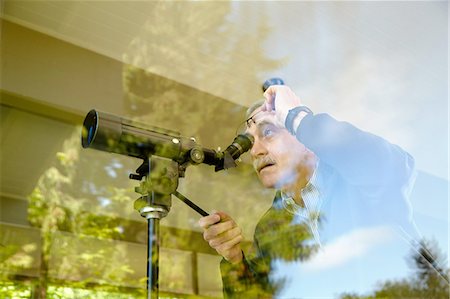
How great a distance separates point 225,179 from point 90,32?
1.95ft

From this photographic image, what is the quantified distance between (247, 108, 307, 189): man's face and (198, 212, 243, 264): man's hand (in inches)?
4.6

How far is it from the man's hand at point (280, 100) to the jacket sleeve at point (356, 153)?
39 mm

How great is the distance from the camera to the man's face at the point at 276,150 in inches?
37.8

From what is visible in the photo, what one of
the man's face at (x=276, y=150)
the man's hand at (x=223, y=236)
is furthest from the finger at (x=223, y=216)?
the man's face at (x=276, y=150)

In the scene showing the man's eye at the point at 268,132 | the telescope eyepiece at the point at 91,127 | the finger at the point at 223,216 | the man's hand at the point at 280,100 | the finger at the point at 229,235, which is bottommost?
the finger at the point at 229,235

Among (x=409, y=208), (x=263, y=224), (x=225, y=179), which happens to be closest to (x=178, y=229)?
(x=225, y=179)

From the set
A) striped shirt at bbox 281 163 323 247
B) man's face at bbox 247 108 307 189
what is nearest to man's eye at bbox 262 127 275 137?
man's face at bbox 247 108 307 189

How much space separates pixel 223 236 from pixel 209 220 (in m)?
0.05

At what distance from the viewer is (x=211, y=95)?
1478 millimetres

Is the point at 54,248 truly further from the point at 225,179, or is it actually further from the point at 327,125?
the point at 327,125

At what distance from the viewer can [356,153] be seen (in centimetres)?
93

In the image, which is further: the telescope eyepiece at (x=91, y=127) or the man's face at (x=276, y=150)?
the man's face at (x=276, y=150)

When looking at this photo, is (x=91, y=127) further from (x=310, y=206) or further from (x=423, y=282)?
(x=423, y=282)

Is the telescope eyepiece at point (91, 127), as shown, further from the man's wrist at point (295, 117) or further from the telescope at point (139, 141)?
the man's wrist at point (295, 117)
